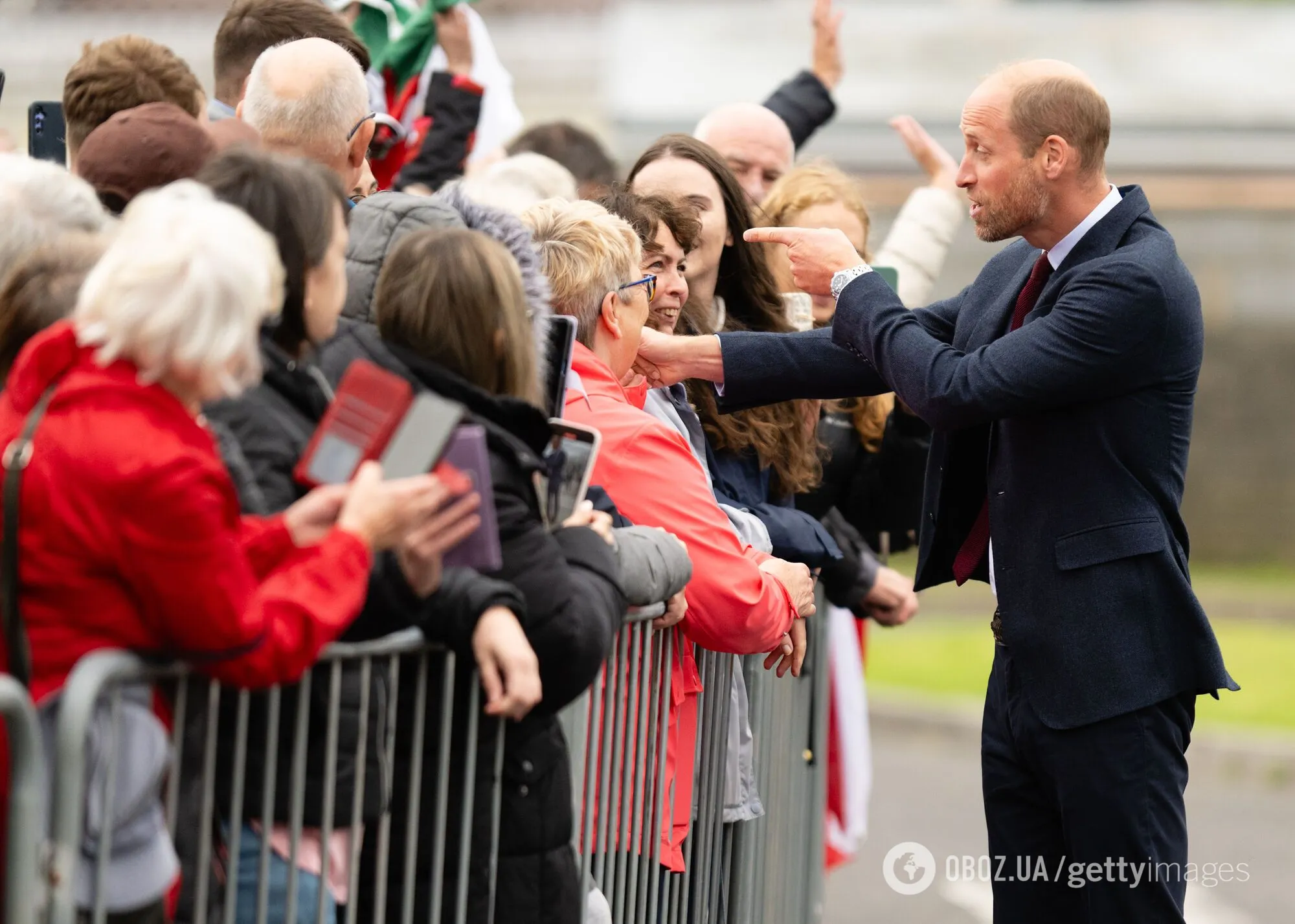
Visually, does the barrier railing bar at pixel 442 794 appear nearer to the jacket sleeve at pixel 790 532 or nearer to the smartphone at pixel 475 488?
the smartphone at pixel 475 488

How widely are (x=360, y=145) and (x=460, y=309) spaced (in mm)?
1214

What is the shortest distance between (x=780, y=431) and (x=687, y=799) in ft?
3.94

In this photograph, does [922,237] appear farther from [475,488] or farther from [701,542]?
[475,488]

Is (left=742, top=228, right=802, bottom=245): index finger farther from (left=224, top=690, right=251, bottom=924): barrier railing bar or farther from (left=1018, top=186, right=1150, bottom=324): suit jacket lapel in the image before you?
(left=224, top=690, right=251, bottom=924): barrier railing bar

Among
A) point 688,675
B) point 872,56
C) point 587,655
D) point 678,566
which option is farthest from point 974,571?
point 872,56

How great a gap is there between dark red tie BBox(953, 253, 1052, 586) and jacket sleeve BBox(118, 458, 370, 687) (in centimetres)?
204

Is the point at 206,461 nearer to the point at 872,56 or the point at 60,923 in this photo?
the point at 60,923

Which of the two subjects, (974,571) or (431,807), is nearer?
(431,807)

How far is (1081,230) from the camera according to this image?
3.96m

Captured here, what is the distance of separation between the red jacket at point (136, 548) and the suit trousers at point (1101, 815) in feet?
6.38

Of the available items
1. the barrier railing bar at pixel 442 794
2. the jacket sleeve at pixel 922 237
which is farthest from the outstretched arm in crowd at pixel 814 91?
the barrier railing bar at pixel 442 794

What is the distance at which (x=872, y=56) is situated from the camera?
15656mm

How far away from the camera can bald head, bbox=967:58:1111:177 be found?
3.95 metres

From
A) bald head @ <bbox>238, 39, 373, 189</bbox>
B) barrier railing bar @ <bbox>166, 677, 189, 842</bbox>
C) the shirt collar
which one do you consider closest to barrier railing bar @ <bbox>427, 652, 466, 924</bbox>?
barrier railing bar @ <bbox>166, 677, 189, 842</bbox>
